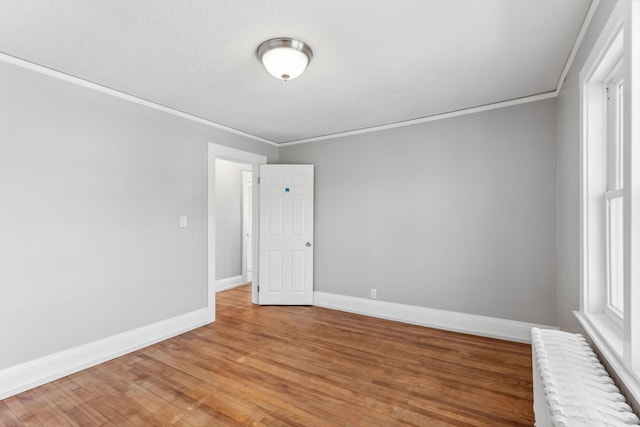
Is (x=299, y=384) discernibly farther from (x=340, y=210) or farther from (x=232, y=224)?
(x=232, y=224)

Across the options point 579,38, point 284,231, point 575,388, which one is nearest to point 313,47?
point 579,38

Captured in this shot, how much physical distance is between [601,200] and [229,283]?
5.27 m

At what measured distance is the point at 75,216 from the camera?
101 inches

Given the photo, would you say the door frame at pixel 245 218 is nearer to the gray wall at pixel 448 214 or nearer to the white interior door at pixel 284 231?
the white interior door at pixel 284 231

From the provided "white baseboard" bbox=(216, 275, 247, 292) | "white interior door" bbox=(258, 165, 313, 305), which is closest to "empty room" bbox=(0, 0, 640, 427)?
"white interior door" bbox=(258, 165, 313, 305)

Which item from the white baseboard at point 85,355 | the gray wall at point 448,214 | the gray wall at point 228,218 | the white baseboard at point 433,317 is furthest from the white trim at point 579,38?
the gray wall at point 228,218

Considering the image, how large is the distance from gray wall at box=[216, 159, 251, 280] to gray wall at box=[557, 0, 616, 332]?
4851 mm

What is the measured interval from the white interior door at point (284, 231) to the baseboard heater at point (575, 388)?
3.20 m

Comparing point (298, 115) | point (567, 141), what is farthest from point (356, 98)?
point (567, 141)

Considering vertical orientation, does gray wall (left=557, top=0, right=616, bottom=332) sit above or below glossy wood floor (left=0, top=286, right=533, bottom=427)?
above

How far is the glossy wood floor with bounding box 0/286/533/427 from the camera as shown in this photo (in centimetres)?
197

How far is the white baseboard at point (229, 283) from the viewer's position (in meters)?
5.33

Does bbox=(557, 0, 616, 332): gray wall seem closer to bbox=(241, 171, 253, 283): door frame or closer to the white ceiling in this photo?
the white ceiling

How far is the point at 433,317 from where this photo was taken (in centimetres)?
356
